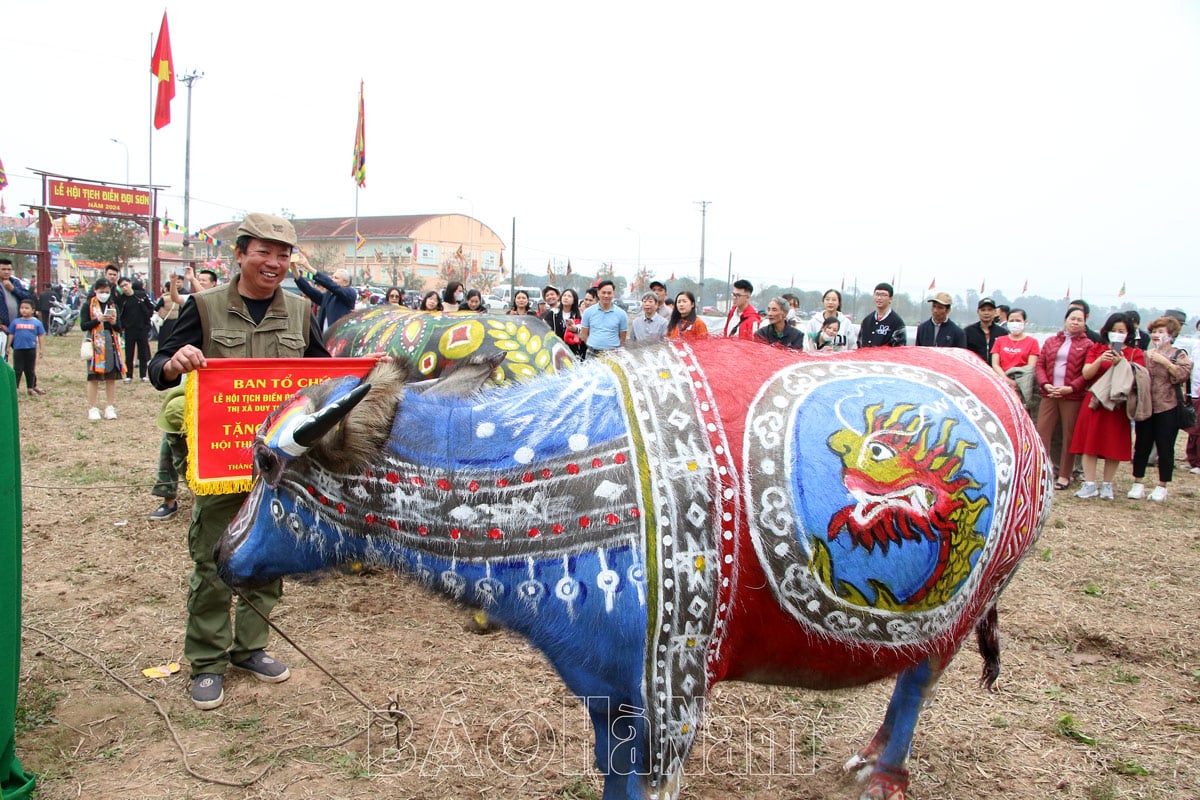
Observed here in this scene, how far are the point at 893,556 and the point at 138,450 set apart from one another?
29.4 feet

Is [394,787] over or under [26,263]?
under

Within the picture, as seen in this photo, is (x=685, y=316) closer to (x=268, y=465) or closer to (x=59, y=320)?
(x=268, y=465)

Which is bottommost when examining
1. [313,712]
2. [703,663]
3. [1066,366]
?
[313,712]

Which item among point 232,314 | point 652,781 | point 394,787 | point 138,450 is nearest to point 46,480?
point 138,450

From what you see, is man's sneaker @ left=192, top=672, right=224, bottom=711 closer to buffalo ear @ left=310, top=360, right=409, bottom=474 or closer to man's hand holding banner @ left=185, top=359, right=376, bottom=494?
man's hand holding banner @ left=185, top=359, right=376, bottom=494

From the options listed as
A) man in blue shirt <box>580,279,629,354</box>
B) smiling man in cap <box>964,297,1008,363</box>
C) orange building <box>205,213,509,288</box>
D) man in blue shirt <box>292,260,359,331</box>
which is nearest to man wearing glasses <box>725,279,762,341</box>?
man in blue shirt <box>580,279,629,354</box>

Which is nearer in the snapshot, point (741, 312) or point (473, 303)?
point (741, 312)

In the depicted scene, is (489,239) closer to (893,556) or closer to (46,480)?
(46,480)

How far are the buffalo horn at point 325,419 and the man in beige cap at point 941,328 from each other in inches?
263

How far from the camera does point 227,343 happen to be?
351 cm

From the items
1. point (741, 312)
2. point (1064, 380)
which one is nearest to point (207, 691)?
point (741, 312)

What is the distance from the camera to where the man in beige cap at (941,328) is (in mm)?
7484

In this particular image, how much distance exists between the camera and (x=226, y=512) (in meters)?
3.59

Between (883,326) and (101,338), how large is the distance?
978 centimetres
